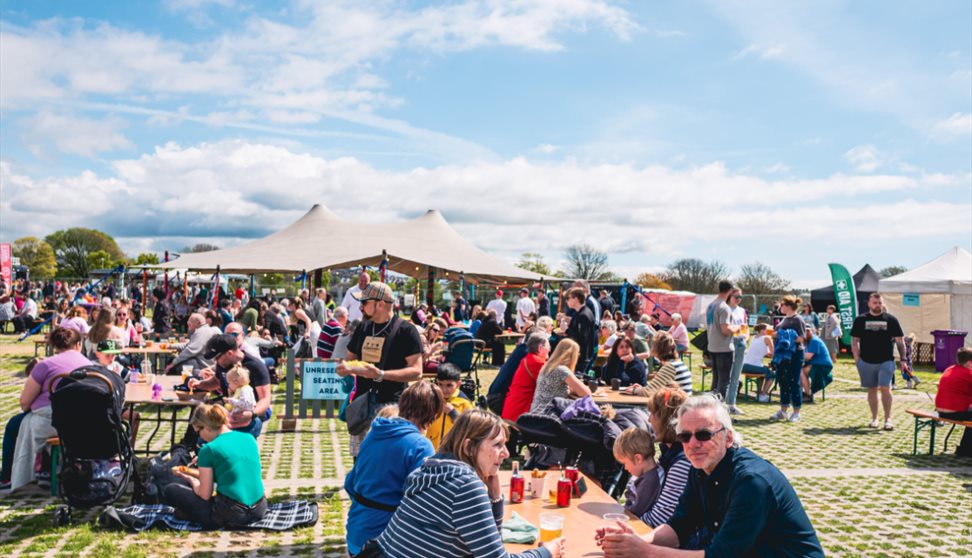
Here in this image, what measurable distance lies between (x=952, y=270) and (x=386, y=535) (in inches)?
838

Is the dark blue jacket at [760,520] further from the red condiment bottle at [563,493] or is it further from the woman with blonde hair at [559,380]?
the woman with blonde hair at [559,380]

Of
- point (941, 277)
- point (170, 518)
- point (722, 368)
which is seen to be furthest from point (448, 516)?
point (941, 277)

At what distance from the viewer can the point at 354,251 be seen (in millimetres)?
20812

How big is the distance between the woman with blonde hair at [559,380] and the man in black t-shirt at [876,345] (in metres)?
4.77

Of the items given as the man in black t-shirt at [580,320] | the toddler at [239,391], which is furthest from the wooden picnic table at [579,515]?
the man in black t-shirt at [580,320]

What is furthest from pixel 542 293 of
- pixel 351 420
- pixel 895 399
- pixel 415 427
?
pixel 415 427

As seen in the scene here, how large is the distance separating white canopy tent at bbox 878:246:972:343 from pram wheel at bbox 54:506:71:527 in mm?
20070

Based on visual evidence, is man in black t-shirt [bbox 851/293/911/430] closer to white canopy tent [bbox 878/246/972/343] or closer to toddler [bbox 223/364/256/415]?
toddler [bbox 223/364/256/415]

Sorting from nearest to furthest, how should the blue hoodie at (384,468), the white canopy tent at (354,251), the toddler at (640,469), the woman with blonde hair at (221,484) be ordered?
the blue hoodie at (384,468) → the toddler at (640,469) → the woman with blonde hair at (221,484) → the white canopy tent at (354,251)

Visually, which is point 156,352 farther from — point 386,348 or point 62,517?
point 386,348

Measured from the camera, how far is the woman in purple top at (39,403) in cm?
550

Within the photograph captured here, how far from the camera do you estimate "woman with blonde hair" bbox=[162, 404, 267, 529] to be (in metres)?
4.88

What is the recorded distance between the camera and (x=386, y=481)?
3.41 m

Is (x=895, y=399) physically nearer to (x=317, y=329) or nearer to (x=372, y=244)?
(x=317, y=329)
